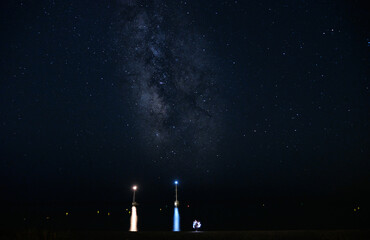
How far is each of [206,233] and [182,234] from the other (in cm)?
83

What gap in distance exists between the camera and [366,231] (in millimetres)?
8945

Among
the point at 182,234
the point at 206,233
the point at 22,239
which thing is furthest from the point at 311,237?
the point at 22,239

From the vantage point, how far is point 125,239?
903 cm

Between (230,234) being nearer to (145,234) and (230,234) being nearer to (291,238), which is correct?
(291,238)

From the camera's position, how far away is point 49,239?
8.75 m

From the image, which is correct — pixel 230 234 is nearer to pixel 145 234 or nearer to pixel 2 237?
pixel 145 234

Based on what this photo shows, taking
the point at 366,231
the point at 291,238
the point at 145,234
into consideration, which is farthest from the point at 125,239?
the point at 366,231

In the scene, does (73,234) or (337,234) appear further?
(73,234)

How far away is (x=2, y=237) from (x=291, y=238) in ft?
31.5

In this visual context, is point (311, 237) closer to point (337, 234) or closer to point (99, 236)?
point (337, 234)

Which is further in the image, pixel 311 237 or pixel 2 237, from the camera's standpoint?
pixel 2 237

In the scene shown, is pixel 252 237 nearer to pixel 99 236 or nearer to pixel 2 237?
pixel 99 236

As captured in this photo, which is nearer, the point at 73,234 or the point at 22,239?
the point at 22,239

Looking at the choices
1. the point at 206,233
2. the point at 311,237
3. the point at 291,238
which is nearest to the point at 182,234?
the point at 206,233
